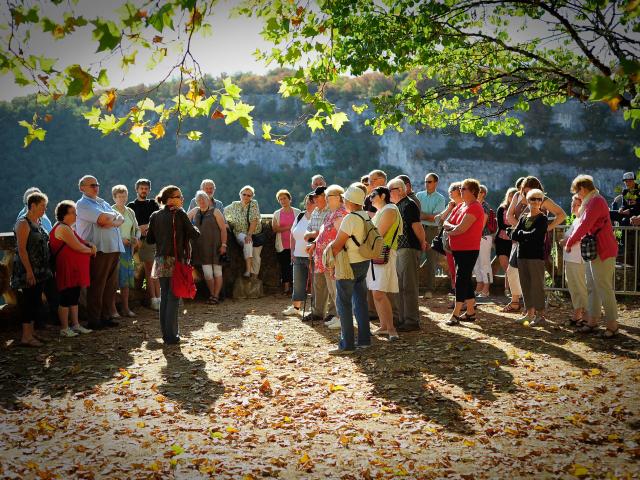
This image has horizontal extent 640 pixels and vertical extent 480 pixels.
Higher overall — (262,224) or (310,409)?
(262,224)

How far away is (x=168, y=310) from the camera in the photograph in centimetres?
719

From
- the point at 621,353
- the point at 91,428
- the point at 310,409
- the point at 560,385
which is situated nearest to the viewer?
the point at 91,428

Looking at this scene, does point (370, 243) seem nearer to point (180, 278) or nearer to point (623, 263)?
point (180, 278)

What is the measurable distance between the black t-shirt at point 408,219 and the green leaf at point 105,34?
15.6 ft

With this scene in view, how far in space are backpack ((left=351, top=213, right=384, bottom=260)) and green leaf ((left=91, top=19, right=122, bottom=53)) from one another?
3.56 m

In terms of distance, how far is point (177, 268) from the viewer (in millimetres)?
6988

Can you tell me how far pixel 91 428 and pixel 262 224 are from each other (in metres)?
7.22

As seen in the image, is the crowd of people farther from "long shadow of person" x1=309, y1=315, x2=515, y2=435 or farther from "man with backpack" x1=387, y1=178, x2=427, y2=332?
"long shadow of person" x1=309, y1=315, x2=515, y2=435

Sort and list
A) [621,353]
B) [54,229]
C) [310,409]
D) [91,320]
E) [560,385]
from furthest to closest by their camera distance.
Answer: [91,320], [54,229], [621,353], [560,385], [310,409]

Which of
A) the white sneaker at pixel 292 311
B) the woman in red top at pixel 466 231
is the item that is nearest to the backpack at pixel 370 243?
the woman in red top at pixel 466 231

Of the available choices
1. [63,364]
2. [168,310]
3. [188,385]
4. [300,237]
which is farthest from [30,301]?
[300,237]

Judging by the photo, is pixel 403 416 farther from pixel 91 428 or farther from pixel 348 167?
pixel 348 167

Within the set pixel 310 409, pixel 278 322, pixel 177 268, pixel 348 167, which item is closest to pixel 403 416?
pixel 310 409

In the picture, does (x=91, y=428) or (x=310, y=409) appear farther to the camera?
(x=310, y=409)
